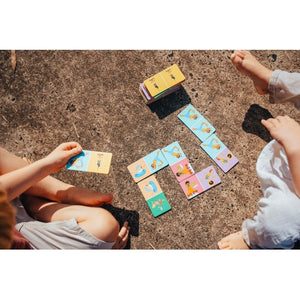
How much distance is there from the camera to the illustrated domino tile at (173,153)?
1.58m

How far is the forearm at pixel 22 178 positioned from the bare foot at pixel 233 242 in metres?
0.96

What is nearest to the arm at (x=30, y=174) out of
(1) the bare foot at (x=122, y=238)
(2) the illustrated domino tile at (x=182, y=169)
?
(1) the bare foot at (x=122, y=238)

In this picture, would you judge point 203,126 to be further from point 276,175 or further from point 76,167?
point 76,167

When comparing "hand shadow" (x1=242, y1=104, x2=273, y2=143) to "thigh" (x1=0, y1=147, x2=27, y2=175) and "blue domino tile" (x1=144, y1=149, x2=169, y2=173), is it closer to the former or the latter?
"blue domino tile" (x1=144, y1=149, x2=169, y2=173)

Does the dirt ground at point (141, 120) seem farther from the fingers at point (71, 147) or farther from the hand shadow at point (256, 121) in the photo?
the fingers at point (71, 147)

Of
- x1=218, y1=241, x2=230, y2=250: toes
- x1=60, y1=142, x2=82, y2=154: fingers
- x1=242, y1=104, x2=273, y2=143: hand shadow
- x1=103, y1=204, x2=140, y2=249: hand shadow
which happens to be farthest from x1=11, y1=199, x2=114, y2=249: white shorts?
x1=242, y1=104, x2=273, y2=143: hand shadow

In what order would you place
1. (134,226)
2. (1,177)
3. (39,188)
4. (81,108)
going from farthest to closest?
(81,108) → (134,226) → (39,188) → (1,177)

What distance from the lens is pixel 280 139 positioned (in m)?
1.33

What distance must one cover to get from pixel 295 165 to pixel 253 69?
1.86 ft

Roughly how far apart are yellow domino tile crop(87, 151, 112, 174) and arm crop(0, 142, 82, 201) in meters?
0.15

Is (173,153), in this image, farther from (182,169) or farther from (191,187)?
(191,187)

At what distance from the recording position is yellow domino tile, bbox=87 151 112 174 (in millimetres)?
1531

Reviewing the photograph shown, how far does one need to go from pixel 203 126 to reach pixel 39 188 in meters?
0.94
